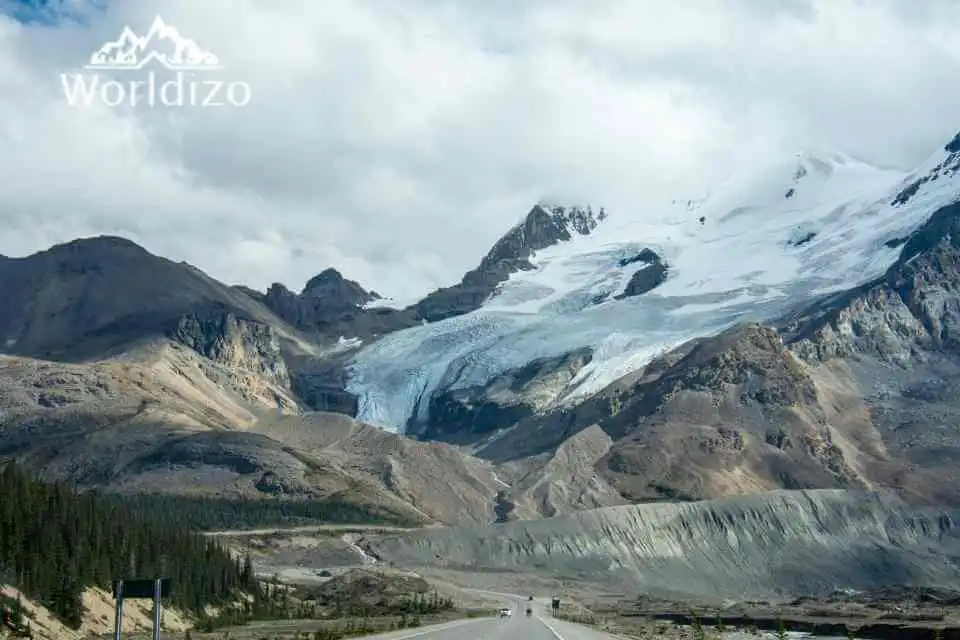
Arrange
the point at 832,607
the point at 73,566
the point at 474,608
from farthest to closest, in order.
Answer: the point at 832,607 < the point at 474,608 < the point at 73,566

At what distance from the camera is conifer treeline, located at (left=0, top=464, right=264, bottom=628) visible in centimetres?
9331

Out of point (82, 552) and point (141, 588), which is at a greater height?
point (82, 552)

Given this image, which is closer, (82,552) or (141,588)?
(141,588)

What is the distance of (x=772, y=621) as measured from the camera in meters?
146

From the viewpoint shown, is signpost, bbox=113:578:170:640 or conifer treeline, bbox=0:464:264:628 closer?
signpost, bbox=113:578:170:640

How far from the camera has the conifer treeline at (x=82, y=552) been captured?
93.3 m

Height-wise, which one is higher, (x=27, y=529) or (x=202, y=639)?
(x=27, y=529)

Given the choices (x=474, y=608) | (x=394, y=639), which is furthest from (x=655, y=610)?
(x=394, y=639)

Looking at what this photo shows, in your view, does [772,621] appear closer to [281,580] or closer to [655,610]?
[655,610]

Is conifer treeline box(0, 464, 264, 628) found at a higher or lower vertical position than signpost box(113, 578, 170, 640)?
higher

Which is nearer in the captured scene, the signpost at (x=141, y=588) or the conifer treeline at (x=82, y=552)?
the signpost at (x=141, y=588)

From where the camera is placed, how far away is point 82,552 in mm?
105062

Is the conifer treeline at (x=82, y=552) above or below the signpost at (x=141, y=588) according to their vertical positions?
above

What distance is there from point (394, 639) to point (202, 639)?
1660 cm
